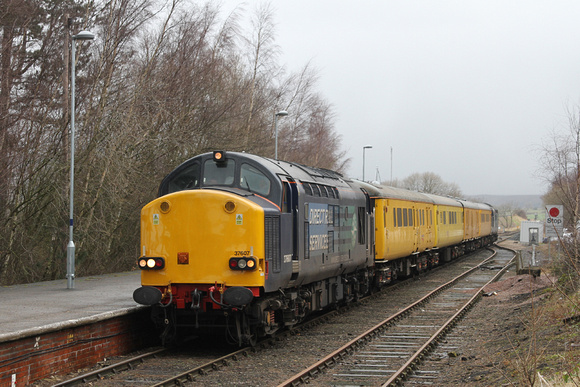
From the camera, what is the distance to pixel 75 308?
12.1 meters

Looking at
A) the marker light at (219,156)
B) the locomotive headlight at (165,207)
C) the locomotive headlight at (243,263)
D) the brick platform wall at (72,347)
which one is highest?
the marker light at (219,156)

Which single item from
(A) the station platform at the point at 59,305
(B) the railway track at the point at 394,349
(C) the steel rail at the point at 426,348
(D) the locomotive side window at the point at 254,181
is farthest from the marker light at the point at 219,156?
(C) the steel rail at the point at 426,348

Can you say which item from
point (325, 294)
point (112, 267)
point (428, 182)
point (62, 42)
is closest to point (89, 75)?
point (62, 42)

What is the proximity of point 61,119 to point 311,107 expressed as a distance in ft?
82.3

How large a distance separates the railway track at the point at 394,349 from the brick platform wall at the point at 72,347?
10.3ft

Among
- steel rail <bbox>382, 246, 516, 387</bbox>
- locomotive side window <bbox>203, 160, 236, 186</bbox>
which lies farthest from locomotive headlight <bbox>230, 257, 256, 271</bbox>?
steel rail <bbox>382, 246, 516, 387</bbox>

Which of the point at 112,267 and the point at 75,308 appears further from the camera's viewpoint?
the point at 112,267

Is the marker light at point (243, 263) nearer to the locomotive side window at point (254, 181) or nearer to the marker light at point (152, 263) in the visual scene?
the marker light at point (152, 263)

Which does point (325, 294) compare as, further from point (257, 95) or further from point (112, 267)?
point (257, 95)

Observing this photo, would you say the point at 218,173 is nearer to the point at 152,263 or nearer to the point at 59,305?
the point at 152,263

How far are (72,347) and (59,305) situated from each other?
9.09 ft

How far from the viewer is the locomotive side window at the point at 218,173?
38.2ft

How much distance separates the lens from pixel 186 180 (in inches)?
466

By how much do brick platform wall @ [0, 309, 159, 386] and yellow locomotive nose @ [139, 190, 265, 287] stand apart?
1.03m
